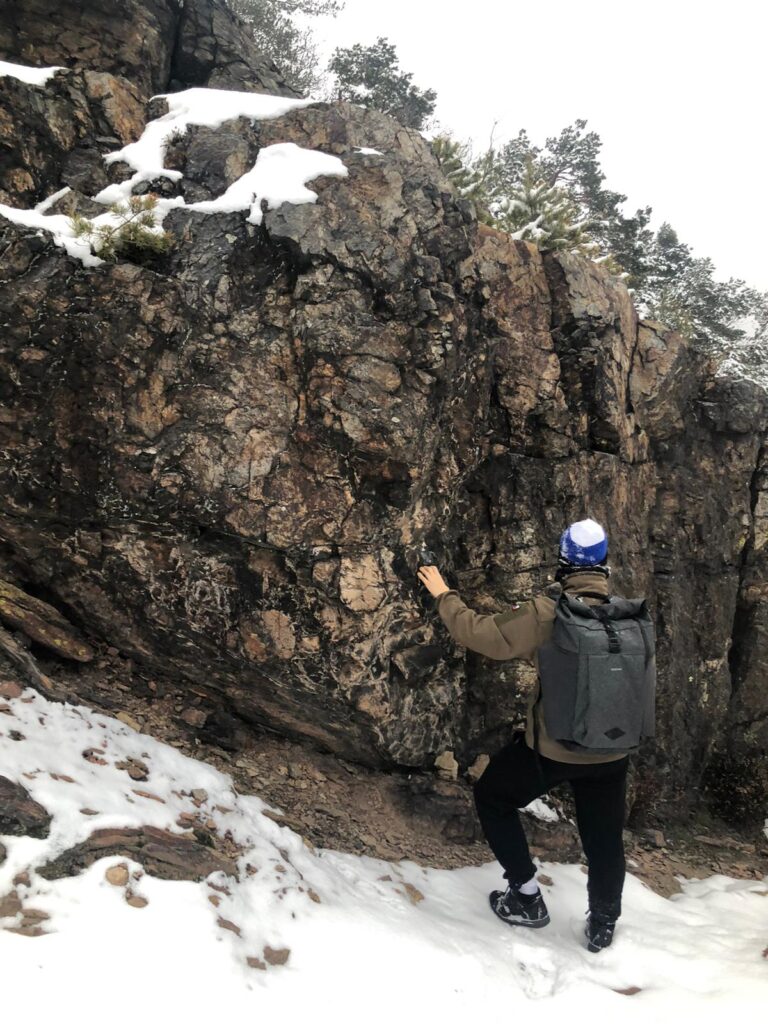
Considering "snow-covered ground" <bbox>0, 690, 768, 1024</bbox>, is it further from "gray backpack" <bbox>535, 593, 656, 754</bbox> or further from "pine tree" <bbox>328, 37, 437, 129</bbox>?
"pine tree" <bbox>328, 37, 437, 129</bbox>

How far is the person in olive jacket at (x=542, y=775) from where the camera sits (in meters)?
3.75

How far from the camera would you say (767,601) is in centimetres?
845

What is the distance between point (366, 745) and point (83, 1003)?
289 cm

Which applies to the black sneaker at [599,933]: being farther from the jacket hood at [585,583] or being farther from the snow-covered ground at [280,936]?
the jacket hood at [585,583]

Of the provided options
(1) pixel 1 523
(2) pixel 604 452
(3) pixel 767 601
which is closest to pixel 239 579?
(1) pixel 1 523

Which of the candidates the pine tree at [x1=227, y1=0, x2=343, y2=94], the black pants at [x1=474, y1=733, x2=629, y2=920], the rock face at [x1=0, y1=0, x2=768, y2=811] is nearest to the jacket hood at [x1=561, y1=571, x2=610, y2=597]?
the black pants at [x1=474, y1=733, x2=629, y2=920]

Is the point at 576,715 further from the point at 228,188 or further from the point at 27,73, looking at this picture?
the point at 27,73

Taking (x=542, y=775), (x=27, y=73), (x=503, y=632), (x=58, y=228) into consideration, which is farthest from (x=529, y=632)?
(x=27, y=73)

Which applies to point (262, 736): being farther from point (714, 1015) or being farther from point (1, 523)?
point (714, 1015)

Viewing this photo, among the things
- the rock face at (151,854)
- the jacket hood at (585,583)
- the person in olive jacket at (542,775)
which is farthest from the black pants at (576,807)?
the rock face at (151,854)

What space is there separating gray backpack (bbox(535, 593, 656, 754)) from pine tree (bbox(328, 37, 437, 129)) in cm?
1538

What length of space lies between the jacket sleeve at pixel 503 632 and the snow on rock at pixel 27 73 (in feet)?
18.2

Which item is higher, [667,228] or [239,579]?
[667,228]

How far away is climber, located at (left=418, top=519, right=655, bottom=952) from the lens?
3.56 m
